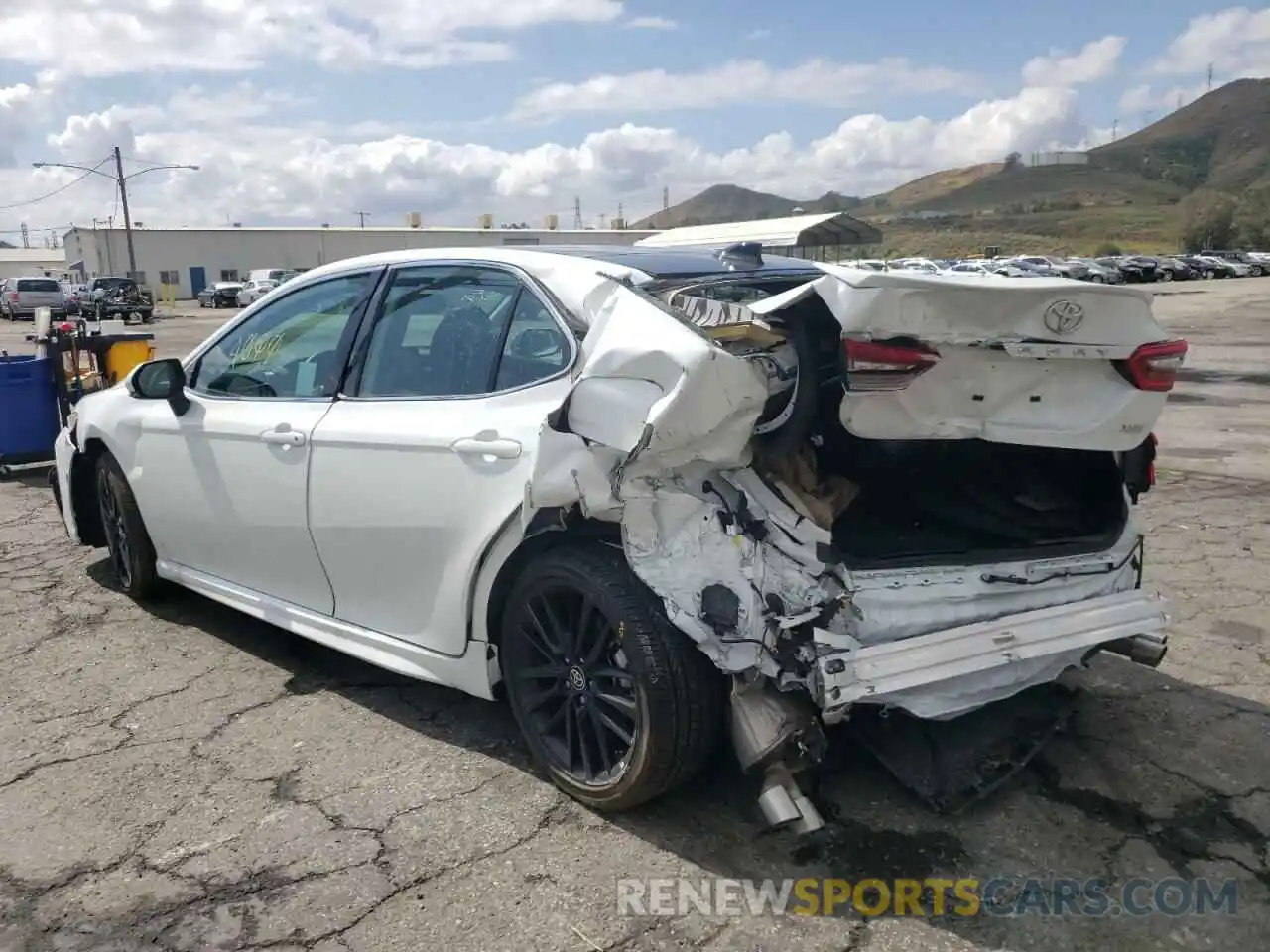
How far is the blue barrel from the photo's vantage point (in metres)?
8.43

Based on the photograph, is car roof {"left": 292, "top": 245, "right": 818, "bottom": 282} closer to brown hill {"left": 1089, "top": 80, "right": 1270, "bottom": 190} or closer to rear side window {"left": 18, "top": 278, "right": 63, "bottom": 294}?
rear side window {"left": 18, "top": 278, "right": 63, "bottom": 294}

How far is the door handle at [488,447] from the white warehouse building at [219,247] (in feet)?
199

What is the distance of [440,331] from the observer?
3.71 meters

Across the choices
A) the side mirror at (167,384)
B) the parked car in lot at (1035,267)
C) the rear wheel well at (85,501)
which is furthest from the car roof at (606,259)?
the parked car in lot at (1035,267)

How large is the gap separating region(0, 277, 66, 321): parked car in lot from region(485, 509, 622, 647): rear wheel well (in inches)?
1592

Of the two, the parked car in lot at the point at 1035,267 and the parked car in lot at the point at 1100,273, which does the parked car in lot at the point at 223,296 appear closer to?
the parked car in lot at the point at 1035,267

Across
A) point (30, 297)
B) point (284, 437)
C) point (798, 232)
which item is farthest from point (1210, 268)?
point (284, 437)

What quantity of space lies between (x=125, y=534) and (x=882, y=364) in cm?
395

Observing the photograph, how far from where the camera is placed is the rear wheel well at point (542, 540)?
10.1 ft

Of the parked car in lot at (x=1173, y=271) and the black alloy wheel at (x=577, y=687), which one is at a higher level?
the parked car in lot at (x=1173, y=271)

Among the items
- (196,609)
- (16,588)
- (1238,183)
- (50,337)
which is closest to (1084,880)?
(196,609)

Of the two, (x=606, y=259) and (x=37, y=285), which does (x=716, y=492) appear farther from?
(x=37, y=285)

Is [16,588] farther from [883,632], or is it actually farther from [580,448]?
[883,632]

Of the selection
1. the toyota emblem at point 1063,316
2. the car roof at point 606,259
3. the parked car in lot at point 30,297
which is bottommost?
the toyota emblem at point 1063,316
